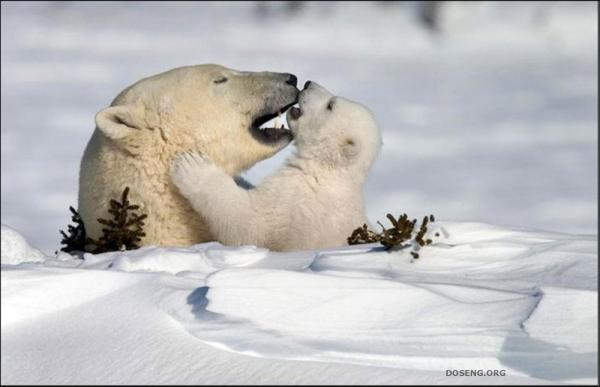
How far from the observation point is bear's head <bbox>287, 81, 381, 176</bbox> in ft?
28.2

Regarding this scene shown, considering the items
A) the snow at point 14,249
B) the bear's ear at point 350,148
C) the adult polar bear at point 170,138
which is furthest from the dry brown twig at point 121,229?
the bear's ear at point 350,148

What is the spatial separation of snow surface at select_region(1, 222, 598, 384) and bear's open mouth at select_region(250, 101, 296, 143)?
2.76 metres

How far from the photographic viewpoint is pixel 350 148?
859cm

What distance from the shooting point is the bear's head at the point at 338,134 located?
339 inches

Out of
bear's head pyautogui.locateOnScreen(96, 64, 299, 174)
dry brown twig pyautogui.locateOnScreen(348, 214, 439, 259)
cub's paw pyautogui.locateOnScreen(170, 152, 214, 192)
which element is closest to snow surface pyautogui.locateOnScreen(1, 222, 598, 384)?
dry brown twig pyautogui.locateOnScreen(348, 214, 439, 259)

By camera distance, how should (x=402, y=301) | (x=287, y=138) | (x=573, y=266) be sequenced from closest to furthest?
(x=402, y=301), (x=573, y=266), (x=287, y=138)

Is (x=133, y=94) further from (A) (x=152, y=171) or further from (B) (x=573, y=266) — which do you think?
(B) (x=573, y=266)

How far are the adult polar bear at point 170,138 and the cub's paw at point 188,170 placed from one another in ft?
0.29

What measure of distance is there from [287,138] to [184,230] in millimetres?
1088

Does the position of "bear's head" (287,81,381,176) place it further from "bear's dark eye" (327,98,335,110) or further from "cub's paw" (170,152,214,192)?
"cub's paw" (170,152,214,192)

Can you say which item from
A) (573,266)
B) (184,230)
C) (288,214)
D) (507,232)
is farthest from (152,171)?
(573,266)

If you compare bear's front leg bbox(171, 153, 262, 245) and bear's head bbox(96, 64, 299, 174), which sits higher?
bear's head bbox(96, 64, 299, 174)

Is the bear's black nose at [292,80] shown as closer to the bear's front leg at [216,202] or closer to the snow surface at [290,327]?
the bear's front leg at [216,202]

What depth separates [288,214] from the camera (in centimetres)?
832
